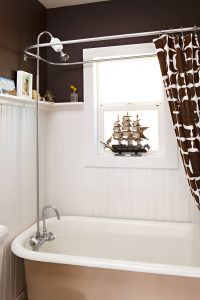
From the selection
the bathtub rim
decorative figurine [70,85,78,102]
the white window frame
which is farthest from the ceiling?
the bathtub rim

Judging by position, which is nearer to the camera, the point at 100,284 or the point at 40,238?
the point at 100,284

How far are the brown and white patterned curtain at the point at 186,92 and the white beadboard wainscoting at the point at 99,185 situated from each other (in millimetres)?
378

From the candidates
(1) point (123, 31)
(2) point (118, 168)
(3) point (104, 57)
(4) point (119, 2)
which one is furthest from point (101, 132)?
(4) point (119, 2)

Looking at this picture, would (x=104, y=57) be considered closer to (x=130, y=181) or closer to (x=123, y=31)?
(x=123, y=31)

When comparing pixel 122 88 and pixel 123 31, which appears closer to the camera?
pixel 123 31

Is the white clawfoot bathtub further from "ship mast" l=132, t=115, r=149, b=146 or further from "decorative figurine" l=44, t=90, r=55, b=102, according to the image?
"decorative figurine" l=44, t=90, r=55, b=102

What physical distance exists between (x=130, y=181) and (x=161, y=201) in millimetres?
333

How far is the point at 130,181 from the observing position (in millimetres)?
2637

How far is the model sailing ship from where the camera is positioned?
2.70m

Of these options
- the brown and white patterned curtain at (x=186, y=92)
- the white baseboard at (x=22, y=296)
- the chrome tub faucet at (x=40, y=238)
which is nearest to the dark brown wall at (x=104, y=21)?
the brown and white patterned curtain at (x=186, y=92)

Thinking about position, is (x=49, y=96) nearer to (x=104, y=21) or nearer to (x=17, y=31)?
(x=17, y=31)

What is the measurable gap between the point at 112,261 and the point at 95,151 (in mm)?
1207

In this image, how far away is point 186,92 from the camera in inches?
83.4

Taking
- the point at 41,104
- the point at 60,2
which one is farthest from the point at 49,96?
the point at 60,2
